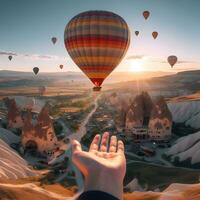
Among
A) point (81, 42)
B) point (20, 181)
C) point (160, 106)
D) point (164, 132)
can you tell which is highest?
point (81, 42)

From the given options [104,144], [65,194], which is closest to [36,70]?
[65,194]

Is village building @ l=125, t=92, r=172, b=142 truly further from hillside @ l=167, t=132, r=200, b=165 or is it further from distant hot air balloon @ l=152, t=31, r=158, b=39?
distant hot air balloon @ l=152, t=31, r=158, b=39

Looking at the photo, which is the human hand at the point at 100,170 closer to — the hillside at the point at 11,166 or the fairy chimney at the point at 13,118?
the hillside at the point at 11,166

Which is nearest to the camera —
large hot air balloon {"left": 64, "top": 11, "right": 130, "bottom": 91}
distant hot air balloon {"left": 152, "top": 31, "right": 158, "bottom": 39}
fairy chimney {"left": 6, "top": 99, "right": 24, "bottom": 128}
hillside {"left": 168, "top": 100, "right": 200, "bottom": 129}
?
large hot air balloon {"left": 64, "top": 11, "right": 130, "bottom": 91}

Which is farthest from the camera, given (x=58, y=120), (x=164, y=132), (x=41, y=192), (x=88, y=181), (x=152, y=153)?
(x=58, y=120)

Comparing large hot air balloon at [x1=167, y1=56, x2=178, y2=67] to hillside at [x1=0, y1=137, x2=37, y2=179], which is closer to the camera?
hillside at [x1=0, y1=137, x2=37, y2=179]

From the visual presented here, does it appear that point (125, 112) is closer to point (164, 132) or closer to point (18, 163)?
point (164, 132)

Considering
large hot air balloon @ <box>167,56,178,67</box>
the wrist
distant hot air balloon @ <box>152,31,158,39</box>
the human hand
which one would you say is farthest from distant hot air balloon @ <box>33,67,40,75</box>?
the wrist

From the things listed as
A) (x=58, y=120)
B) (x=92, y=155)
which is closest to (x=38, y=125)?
(x=58, y=120)
